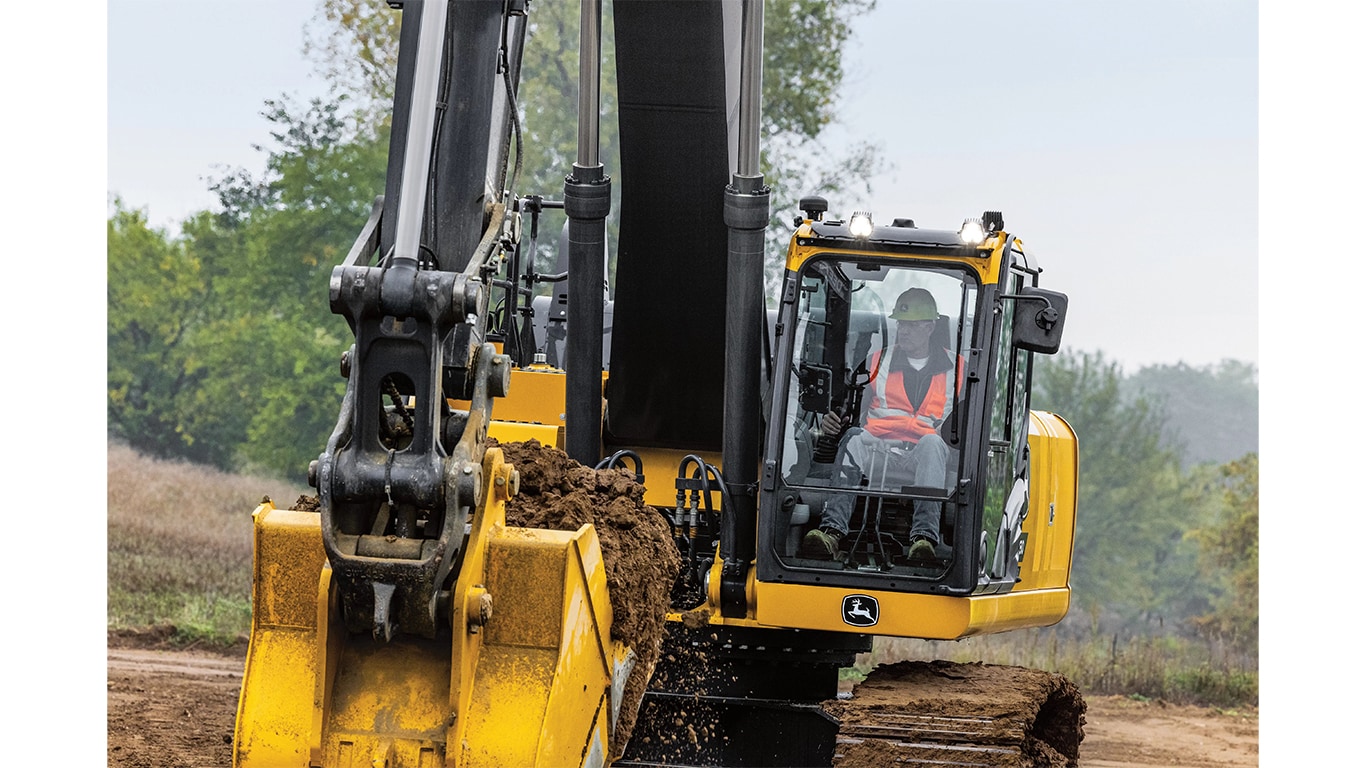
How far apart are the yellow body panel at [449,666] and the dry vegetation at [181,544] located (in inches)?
478

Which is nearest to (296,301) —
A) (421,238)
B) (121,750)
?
(121,750)

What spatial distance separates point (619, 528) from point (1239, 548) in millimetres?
23654

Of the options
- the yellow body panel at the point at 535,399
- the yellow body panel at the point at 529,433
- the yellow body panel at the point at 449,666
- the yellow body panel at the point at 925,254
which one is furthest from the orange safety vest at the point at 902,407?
the yellow body panel at the point at 449,666

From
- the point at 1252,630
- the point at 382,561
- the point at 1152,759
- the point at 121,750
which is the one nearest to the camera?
the point at 382,561

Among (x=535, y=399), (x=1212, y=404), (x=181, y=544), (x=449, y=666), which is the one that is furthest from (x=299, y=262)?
(x=1212, y=404)

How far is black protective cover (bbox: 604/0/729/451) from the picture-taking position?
259 inches

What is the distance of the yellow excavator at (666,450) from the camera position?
4719mm

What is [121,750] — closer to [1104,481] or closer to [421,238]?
[421,238]

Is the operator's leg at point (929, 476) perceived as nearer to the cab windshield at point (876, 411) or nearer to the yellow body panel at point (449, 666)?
the cab windshield at point (876, 411)

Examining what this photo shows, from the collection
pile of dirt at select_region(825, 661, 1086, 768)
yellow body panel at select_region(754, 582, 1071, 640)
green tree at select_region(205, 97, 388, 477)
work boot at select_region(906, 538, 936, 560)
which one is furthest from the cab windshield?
green tree at select_region(205, 97, 388, 477)

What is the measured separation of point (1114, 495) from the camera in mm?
34719

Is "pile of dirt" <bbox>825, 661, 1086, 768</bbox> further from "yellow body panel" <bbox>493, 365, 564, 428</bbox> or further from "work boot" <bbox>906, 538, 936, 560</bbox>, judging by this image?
"yellow body panel" <bbox>493, 365, 564, 428</bbox>

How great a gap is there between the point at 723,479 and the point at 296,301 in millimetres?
17359

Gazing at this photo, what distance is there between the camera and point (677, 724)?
735 centimetres
